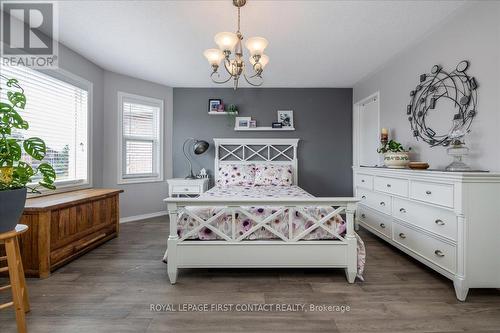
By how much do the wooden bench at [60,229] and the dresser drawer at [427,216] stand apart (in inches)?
133

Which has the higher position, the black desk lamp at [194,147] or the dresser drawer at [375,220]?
the black desk lamp at [194,147]

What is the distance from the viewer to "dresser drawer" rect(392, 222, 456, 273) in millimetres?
1890

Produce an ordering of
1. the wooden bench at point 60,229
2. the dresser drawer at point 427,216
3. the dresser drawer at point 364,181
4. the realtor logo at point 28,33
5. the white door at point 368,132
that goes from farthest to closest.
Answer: the white door at point 368,132 → the dresser drawer at point 364,181 → the realtor logo at point 28,33 → the wooden bench at point 60,229 → the dresser drawer at point 427,216

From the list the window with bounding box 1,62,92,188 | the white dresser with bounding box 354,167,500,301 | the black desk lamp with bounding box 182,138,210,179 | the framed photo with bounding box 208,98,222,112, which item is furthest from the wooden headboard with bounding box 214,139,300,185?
the white dresser with bounding box 354,167,500,301

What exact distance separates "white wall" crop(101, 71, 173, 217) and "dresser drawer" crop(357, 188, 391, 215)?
10.9 feet

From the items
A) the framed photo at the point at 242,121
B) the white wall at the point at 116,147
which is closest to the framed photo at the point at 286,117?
the framed photo at the point at 242,121

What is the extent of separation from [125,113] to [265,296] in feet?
12.1

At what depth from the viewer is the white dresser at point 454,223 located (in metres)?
1.76

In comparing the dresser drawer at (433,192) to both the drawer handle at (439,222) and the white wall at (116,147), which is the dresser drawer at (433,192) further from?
the white wall at (116,147)

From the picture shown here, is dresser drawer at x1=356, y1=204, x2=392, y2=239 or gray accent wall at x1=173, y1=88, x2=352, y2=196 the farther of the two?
gray accent wall at x1=173, y1=88, x2=352, y2=196

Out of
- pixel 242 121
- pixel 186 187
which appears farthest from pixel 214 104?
pixel 186 187

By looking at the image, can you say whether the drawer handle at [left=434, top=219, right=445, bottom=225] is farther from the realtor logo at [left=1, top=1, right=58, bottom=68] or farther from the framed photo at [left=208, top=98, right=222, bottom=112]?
the realtor logo at [left=1, top=1, right=58, bottom=68]

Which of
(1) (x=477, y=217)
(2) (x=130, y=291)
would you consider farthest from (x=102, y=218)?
(1) (x=477, y=217)

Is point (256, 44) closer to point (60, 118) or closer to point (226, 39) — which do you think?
point (226, 39)
